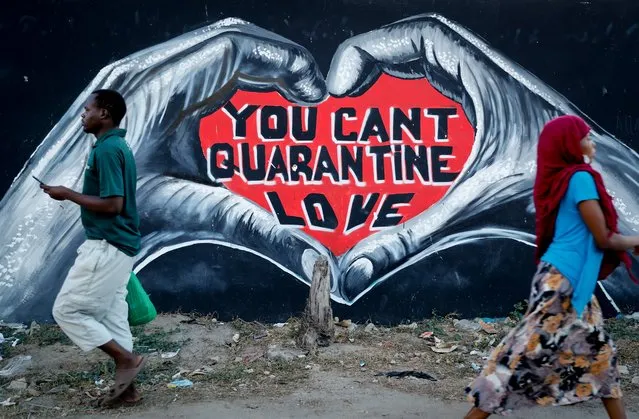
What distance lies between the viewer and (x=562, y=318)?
11.6ft

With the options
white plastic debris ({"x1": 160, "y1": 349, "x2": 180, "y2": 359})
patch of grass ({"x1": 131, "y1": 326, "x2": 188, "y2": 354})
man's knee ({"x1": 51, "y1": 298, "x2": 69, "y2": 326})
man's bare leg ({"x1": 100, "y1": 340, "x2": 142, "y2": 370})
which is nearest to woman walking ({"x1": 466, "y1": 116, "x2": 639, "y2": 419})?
man's bare leg ({"x1": 100, "y1": 340, "x2": 142, "y2": 370})

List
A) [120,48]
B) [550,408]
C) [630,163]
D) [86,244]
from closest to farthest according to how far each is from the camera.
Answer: [86,244], [550,408], [120,48], [630,163]

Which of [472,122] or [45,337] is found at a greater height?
[472,122]

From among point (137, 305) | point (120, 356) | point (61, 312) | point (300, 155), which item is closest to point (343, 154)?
point (300, 155)

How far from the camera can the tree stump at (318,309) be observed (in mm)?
5383

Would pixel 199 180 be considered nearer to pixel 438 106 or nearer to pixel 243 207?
pixel 243 207

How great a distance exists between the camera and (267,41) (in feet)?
19.0

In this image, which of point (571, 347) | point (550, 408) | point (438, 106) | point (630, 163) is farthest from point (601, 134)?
point (571, 347)

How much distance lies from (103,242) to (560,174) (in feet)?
7.53

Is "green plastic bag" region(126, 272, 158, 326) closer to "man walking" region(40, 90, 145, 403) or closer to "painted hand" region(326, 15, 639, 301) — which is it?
"man walking" region(40, 90, 145, 403)

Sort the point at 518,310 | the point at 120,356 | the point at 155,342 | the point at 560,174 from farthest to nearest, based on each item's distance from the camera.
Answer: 1. the point at 518,310
2. the point at 155,342
3. the point at 120,356
4. the point at 560,174

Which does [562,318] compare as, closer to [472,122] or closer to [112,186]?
[112,186]

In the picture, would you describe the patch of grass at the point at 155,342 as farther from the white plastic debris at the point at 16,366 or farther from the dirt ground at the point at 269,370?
the white plastic debris at the point at 16,366

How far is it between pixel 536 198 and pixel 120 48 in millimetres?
3419
